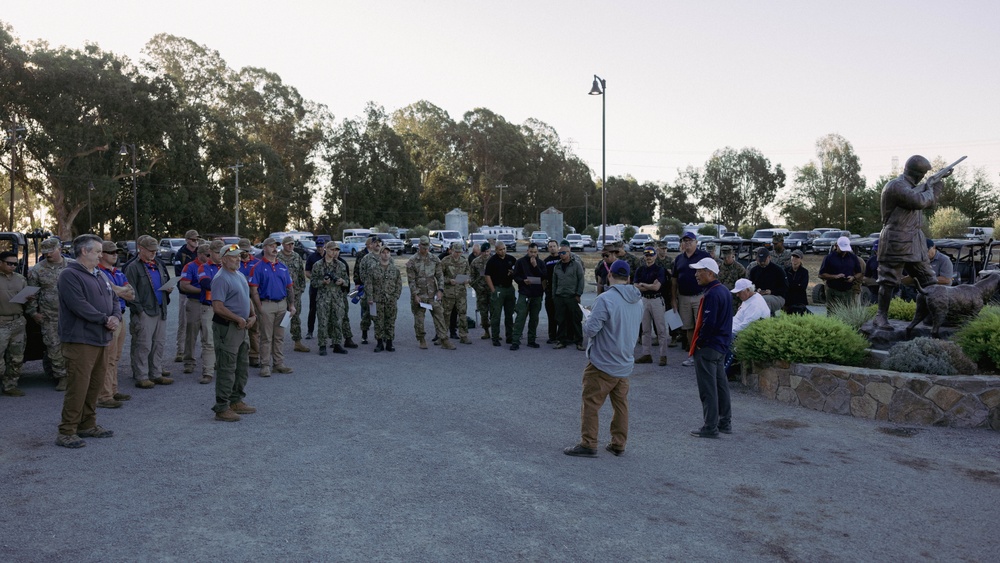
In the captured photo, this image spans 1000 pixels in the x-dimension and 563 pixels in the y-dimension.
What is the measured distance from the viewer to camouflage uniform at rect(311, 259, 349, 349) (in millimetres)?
11969

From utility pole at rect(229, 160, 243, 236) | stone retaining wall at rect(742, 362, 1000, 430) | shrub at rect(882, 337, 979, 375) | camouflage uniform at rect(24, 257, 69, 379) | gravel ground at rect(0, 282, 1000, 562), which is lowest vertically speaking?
gravel ground at rect(0, 282, 1000, 562)

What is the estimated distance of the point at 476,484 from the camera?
5629 millimetres

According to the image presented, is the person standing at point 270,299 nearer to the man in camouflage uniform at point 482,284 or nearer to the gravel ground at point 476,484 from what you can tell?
the gravel ground at point 476,484

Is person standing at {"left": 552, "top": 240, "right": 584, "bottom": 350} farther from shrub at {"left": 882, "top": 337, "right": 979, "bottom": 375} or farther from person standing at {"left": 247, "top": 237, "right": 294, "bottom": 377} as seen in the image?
shrub at {"left": 882, "top": 337, "right": 979, "bottom": 375}

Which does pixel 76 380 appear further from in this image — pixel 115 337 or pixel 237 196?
pixel 237 196

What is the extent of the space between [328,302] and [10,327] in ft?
14.5

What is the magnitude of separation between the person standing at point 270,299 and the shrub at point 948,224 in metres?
41.8

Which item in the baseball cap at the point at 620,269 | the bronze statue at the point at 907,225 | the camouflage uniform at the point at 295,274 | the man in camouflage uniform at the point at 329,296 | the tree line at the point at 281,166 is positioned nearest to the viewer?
the baseball cap at the point at 620,269

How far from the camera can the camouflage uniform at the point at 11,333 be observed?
838 cm

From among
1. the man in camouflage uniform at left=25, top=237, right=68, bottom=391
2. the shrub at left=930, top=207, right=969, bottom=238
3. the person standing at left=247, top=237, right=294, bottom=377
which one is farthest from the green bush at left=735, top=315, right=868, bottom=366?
the shrub at left=930, top=207, right=969, bottom=238

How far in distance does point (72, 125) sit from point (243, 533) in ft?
178

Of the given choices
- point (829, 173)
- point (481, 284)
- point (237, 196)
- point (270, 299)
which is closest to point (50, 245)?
point (270, 299)

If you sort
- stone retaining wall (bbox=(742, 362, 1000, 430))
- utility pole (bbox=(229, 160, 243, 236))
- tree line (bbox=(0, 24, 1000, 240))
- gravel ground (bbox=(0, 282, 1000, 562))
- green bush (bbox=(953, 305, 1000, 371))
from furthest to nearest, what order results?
utility pole (bbox=(229, 160, 243, 236)) → tree line (bbox=(0, 24, 1000, 240)) → green bush (bbox=(953, 305, 1000, 371)) → stone retaining wall (bbox=(742, 362, 1000, 430)) → gravel ground (bbox=(0, 282, 1000, 562))

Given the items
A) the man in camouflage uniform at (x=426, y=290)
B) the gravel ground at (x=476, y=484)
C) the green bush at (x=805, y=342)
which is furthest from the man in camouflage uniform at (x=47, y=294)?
the green bush at (x=805, y=342)
